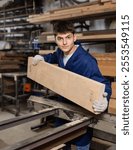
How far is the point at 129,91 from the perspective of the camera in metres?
0.98

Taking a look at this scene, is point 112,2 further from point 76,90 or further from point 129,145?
point 129,145

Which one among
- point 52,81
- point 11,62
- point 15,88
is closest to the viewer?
point 52,81

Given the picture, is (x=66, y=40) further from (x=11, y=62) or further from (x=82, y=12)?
(x=11, y=62)

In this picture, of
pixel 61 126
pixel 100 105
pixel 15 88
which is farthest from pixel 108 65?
pixel 15 88

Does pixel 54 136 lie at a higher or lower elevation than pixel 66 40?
lower

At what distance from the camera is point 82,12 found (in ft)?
8.96

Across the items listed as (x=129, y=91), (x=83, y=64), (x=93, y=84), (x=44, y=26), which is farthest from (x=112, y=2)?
(x=44, y=26)

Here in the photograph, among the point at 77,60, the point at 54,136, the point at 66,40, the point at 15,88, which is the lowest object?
the point at 15,88

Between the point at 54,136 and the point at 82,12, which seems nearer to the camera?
the point at 54,136

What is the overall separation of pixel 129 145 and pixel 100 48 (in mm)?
2709

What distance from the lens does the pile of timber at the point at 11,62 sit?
4.48m

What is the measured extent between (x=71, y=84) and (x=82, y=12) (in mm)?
1420

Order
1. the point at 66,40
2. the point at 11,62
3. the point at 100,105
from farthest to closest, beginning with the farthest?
the point at 11,62, the point at 66,40, the point at 100,105

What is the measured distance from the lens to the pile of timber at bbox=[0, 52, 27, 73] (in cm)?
448
